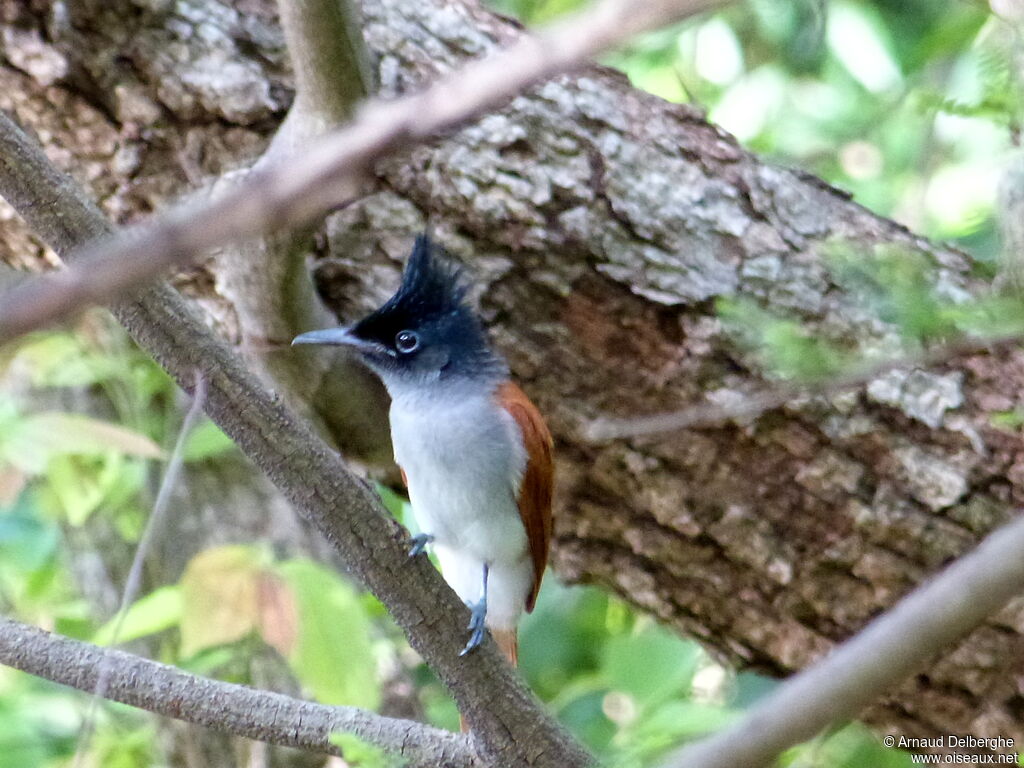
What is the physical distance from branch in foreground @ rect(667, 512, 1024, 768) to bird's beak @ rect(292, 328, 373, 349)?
2156mm

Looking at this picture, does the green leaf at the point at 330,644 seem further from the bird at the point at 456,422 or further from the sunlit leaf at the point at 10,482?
the sunlit leaf at the point at 10,482

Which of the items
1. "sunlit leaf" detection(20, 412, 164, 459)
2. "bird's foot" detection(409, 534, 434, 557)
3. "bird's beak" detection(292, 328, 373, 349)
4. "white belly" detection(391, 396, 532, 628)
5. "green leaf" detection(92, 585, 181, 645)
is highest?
"bird's beak" detection(292, 328, 373, 349)

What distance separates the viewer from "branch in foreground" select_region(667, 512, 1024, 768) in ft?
2.69

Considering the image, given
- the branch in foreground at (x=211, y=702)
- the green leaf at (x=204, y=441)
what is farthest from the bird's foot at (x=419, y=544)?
the green leaf at (x=204, y=441)

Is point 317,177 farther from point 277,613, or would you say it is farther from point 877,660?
point 277,613

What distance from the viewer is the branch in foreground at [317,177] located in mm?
611

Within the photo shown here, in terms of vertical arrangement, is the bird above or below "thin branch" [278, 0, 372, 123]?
below

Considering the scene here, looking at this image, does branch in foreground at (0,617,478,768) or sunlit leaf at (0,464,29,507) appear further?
sunlit leaf at (0,464,29,507)

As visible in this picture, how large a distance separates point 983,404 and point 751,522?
71 cm

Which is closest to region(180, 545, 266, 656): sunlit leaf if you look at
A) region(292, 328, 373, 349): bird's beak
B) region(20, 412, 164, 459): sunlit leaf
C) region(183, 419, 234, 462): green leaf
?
region(20, 412, 164, 459): sunlit leaf

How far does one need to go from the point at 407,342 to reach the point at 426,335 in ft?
0.21

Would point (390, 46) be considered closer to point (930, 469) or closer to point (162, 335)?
point (162, 335)

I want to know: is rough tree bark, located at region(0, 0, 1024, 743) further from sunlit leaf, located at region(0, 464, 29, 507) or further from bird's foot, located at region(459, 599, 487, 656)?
sunlit leaf, located at region(0, 464, 29, 507)

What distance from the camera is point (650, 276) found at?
3084 millimetres
